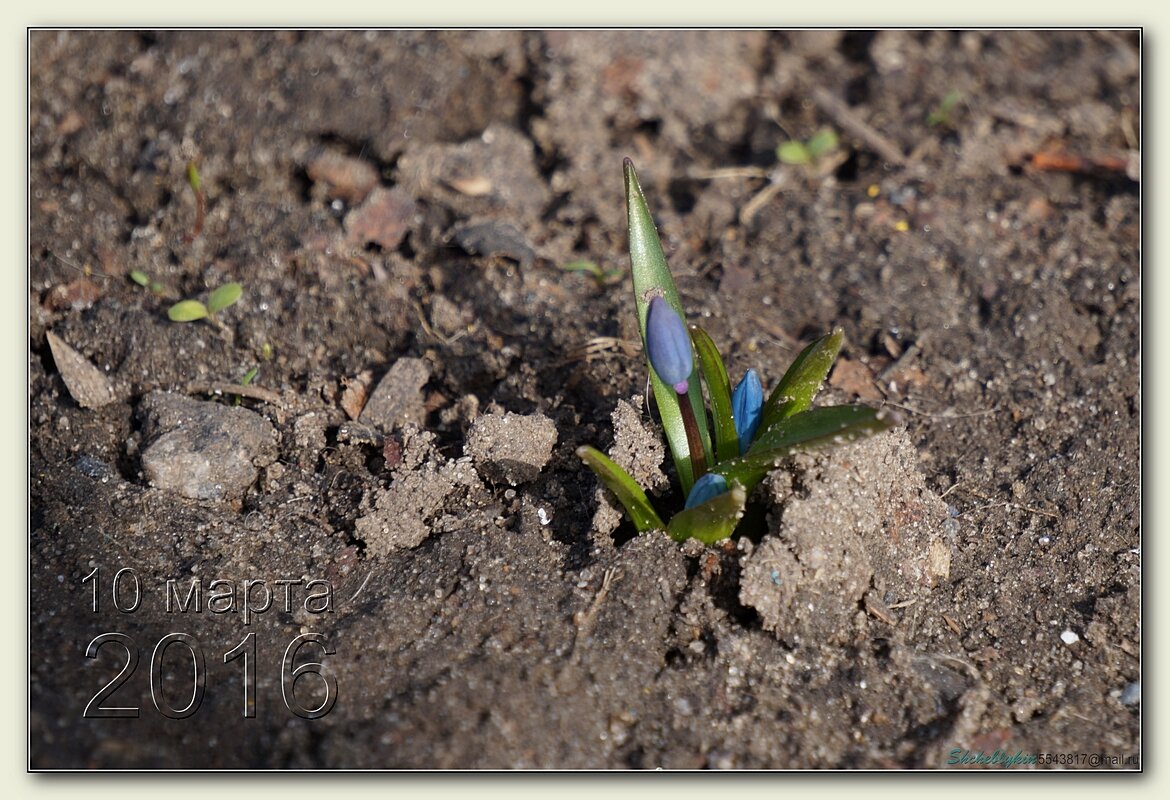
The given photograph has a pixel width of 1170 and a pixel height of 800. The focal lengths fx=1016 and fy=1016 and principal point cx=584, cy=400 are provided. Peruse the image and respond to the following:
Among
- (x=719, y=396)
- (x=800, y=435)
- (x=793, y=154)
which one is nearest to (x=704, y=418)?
(x=719, y=396)

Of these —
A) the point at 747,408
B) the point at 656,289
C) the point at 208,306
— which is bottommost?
the point at 747,408

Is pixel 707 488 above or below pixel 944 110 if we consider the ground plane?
above

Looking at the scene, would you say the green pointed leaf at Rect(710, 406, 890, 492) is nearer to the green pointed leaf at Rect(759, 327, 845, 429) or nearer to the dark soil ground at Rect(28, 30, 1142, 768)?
the green pointed leaf at Rect(759, 327, 845, 429)

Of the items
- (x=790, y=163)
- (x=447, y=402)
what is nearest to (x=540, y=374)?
(x=447, y=402)

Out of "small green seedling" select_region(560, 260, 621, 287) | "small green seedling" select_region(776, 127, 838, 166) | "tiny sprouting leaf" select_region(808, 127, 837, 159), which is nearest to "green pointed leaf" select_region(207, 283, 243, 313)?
"small green seedling" select_region(560, 260, 621, 287)

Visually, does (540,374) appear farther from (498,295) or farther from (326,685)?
(326,685)

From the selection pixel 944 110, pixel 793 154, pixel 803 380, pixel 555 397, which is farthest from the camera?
pixel 944 110

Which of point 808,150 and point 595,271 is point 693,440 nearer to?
point 595,271

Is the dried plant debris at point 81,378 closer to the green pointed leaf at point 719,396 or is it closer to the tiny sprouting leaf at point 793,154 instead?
the green pointed leaf at point 719,396
